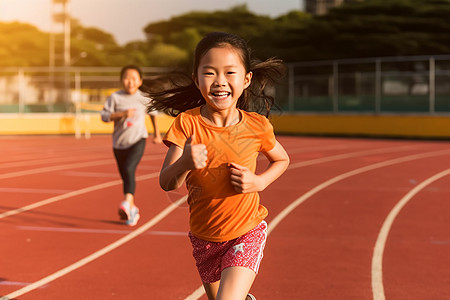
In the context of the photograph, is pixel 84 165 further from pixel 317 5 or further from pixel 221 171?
pixel 317 5

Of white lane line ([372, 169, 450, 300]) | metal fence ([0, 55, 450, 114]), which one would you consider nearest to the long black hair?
white lane line ([372, 169, 450, 300])

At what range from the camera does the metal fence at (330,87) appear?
26141 mm

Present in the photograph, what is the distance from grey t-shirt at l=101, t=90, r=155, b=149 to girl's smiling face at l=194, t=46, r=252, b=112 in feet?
16.9

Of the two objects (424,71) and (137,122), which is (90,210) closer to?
(137,122)

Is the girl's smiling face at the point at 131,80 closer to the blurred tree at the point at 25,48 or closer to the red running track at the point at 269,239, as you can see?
the red running track at the point at 269,239

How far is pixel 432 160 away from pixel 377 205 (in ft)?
26.9

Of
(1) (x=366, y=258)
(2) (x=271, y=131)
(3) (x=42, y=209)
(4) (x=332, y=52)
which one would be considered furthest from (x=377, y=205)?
(4) (x=332, y=52)

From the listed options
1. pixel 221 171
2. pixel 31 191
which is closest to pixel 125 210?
pixel 31 191

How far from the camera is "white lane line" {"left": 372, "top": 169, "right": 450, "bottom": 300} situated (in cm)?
545

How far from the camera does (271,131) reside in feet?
11.0

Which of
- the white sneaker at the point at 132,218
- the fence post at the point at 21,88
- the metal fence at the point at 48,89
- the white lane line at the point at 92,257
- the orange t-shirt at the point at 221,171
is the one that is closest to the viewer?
the orange t-shirt at the point at 221,171

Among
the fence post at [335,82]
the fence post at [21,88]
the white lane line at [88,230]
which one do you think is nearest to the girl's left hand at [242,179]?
the white lane line at [88,230]

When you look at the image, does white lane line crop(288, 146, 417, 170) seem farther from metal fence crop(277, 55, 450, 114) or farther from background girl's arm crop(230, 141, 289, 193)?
background girl's arm crop(230, 141, 289, 193)

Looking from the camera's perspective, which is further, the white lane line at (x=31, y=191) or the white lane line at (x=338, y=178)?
the white lane line at (x=31, y=191)
